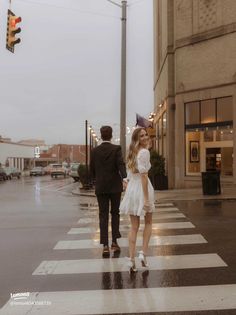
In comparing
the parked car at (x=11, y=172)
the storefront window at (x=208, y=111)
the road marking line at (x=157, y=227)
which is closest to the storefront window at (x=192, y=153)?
the storefront window at (x=208, y=111)

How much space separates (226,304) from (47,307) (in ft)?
6.17

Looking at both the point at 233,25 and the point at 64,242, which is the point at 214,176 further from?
the point at 64,242

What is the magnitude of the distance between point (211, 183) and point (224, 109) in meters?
5.25

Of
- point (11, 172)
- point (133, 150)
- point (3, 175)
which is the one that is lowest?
point (3, 175)

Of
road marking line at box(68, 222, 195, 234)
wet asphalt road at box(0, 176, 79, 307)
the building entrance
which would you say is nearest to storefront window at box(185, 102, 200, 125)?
the building entrance

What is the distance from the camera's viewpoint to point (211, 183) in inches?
770

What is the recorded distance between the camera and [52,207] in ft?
55.9

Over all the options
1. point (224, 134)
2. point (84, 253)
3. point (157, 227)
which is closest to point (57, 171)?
point (224, 134)

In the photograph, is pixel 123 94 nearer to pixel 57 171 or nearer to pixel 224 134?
pixel 224 134

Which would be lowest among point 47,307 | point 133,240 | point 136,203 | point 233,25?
point 47,307

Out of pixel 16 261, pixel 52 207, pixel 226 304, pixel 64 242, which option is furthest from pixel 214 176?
pixel 226 304

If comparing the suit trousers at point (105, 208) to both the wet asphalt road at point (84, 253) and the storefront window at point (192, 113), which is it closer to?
the wet asphalt road at point (84, 253)

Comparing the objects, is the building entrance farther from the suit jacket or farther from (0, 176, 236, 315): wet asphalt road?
the suit jacket

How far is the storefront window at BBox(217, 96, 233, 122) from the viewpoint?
23.2 m
